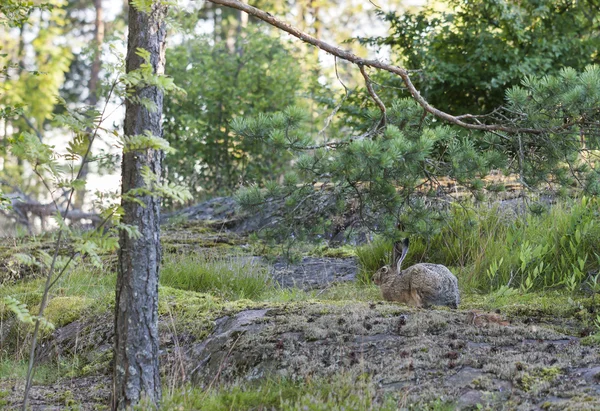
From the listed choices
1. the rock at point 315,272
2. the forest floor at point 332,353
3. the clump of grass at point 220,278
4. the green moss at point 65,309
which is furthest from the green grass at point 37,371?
the rock at point 315,272

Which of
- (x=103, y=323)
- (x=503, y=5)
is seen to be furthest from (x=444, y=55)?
(x=103, y=323)

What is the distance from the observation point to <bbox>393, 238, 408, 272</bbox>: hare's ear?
5.69 m

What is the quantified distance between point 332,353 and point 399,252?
1.93 meters

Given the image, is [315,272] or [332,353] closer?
[332,353]

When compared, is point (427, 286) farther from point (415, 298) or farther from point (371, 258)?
point (371, 258)


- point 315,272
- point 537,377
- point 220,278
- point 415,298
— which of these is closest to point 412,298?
point 415,298

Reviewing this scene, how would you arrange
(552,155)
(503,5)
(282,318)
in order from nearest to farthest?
1. (282,318)
2. (552,155)
3. (503,5)

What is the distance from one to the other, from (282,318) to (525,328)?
1671 millimetres

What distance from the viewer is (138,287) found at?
3766mm

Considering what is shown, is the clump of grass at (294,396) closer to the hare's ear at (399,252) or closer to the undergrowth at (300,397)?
the undergrowth at (300,397)

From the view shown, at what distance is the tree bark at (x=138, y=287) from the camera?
12.3 ft

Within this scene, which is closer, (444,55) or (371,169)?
(371,169)

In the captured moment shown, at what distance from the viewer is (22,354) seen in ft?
19.3

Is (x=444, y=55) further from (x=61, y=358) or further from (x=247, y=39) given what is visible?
(x=61, y=358)
